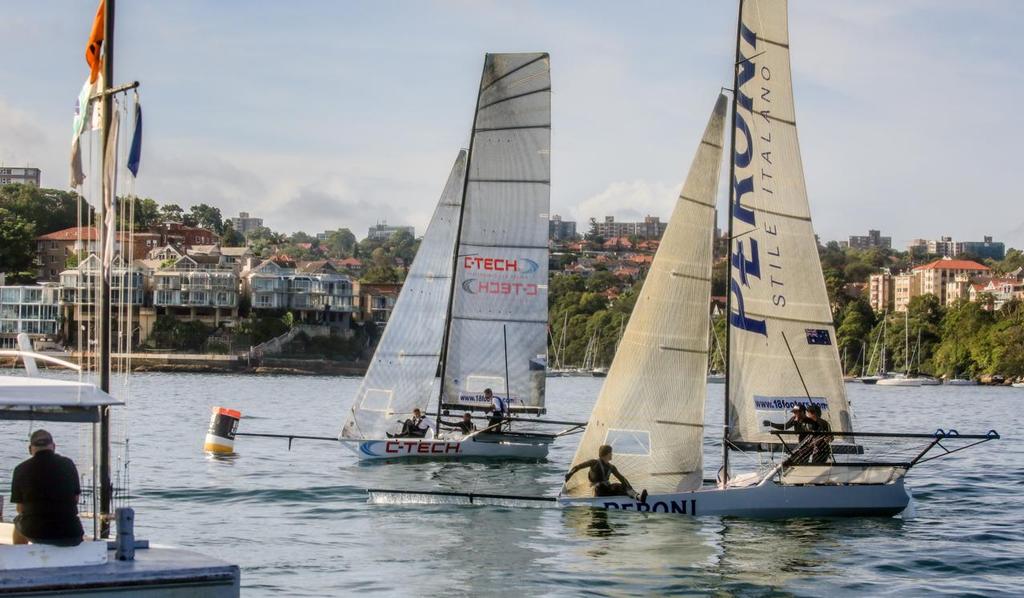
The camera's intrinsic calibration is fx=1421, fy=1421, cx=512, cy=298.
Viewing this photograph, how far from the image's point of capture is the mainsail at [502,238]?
35094 mm

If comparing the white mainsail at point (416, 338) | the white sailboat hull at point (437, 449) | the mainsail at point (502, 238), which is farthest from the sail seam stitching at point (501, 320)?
the white sailboat hull at point (437, 449)

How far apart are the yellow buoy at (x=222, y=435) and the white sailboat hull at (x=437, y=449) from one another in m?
6.52

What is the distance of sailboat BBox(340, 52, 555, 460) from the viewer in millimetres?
35062

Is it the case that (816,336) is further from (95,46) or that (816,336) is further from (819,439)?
(95,46)

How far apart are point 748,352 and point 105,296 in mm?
13166

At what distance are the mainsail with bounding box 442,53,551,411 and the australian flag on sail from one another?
11972 mm

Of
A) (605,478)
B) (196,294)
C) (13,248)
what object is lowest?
(605,478)

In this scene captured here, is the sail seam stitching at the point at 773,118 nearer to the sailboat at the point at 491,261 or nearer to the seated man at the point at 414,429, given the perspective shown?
the sailboat at the point at 491,261

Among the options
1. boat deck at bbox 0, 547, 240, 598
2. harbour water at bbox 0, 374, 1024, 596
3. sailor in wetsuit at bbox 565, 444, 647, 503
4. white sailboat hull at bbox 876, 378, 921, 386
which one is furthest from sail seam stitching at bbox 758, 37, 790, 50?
white sailboat hull at bbox 876, 378, 921, 386

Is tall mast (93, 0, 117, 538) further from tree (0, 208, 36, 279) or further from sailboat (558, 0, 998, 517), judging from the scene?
tree (0, 208, 36, 279)

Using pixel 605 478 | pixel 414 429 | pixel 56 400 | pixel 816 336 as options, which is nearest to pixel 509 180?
pixel 414 429

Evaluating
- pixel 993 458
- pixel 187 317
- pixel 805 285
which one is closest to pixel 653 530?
pixel 805 285

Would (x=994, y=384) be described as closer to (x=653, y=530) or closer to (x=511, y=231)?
(x=511, y=231)

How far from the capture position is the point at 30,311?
180 metres
